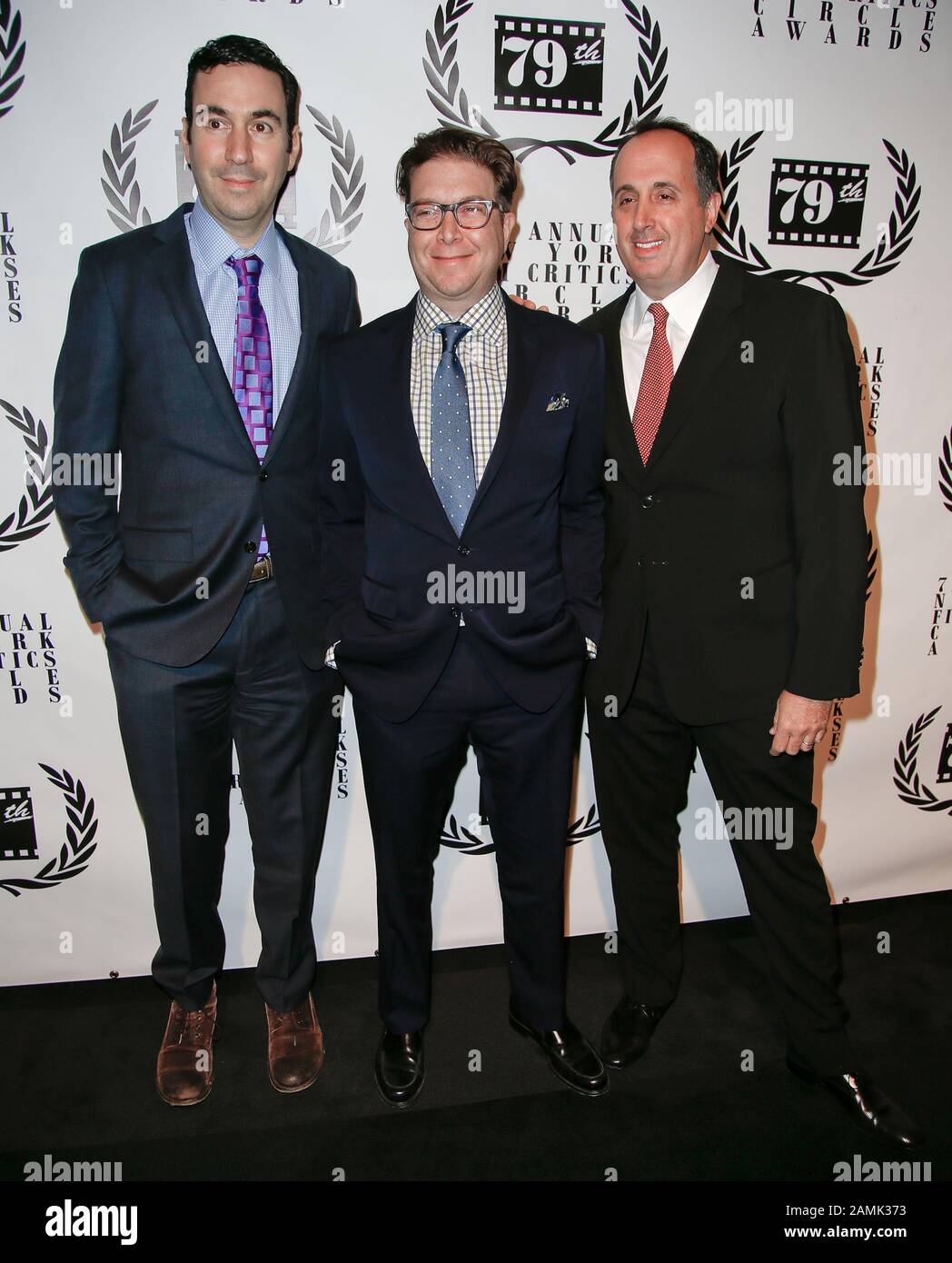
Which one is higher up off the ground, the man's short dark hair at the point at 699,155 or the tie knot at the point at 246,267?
the man's short dark hair at the point at 699,155

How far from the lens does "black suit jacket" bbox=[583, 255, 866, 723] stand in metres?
1.93

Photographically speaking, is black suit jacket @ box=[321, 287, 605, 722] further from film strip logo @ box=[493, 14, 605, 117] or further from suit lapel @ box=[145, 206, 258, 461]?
film strip logo @ box=[493, 14, 605, 117]

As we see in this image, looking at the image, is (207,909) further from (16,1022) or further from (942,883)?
(942,883)

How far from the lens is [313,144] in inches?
92.4

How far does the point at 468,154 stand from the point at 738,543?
104cm

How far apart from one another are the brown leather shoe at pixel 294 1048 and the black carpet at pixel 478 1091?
41 millimetres

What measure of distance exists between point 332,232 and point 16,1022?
8.05 ft

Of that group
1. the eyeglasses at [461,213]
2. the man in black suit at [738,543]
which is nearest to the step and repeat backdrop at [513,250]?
the man in black suit at [738,543]

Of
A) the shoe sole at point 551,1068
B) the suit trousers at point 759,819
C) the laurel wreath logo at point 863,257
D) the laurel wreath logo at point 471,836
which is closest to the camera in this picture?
the suit trousers at point 759,819

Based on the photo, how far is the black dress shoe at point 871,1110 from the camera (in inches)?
81.4

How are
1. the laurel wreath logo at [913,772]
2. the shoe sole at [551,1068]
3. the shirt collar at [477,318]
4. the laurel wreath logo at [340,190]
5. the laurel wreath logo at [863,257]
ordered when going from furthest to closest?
the laurel wreath logo at [913,772]
the laurel wreath logo at [863,257]
the laurel wreath logo at [340,190]
the shoe sole at [551,1068]
the shirt collar at [477,318]

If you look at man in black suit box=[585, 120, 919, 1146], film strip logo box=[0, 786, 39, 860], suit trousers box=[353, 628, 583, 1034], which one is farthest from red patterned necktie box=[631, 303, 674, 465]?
film strip logo box=[0, 786, 39, 860]

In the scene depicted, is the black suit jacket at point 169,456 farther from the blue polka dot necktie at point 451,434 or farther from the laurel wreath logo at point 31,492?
the laurel wreath logo at point 31,492

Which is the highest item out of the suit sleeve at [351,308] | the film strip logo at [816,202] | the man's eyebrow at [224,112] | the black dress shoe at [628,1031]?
the film strip logo at [816,202]
